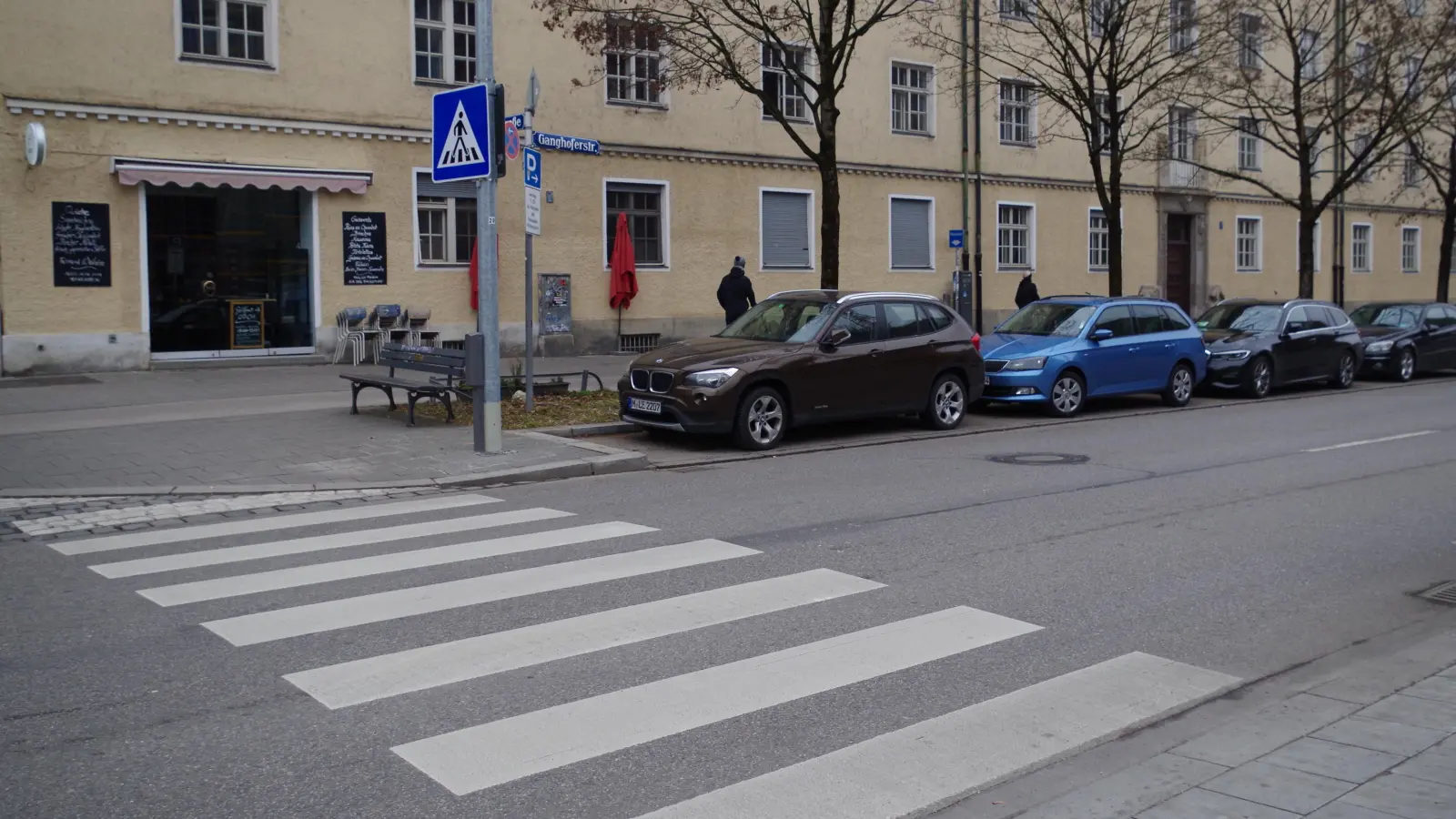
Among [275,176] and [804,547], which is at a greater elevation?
[275,176]

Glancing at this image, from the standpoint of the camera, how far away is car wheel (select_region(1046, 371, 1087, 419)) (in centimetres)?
1764

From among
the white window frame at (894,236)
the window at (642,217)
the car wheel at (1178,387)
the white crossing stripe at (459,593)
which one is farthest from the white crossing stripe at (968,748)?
the white window frame at (894,236)

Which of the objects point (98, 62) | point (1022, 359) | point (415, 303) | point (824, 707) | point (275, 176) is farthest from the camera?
point (415, 303)

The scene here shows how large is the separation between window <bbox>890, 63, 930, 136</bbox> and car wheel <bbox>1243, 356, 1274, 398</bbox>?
1230 centimetres

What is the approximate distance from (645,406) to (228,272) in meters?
11.0

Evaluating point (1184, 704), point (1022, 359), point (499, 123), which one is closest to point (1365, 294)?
point (1022, 359)

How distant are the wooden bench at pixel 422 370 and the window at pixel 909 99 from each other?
58.0 ft

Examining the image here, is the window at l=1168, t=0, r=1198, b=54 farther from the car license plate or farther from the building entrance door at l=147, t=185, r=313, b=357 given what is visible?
the building entrance door at l=147, t=185, r=313, b=357

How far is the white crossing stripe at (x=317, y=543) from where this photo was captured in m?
8.23

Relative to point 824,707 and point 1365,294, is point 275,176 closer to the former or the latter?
point 824,707

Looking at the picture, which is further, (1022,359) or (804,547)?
(1022,359)

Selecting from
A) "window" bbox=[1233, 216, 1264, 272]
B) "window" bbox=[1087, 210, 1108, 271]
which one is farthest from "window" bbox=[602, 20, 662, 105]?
"window" bbox=[1233, 216, 1264, 272]

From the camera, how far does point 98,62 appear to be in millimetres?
19672

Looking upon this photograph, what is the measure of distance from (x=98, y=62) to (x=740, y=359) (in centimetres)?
1228
